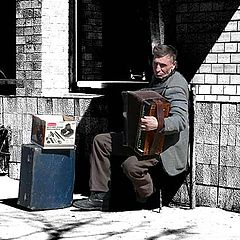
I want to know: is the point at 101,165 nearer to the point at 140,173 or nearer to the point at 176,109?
the point at 140,173

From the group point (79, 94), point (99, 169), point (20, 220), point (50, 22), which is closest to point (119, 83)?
point (79, 94)

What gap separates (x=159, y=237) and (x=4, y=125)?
392 centimetres

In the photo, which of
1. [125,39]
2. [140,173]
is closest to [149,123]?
[140,173]

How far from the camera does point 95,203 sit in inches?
312

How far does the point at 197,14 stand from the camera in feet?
30.3

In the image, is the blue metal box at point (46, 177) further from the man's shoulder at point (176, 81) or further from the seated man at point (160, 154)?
the man's shoulder at point (176, 81)

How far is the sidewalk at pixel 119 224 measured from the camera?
6.90 m

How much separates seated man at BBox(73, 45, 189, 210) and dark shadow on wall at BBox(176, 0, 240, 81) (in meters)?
1.58

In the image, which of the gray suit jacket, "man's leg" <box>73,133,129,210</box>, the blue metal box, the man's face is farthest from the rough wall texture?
the blue metal box

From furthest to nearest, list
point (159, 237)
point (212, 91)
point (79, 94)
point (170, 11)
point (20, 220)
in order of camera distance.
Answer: point (79, 94) → point (212, 91) → point (170, 11) → point (20, 220) → point (159, 237)

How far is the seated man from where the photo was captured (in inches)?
291

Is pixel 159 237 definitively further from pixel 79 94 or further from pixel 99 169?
pixel 79 94

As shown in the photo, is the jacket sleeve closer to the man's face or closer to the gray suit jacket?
the gray suit jacket

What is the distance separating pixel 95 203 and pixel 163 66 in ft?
5.02
